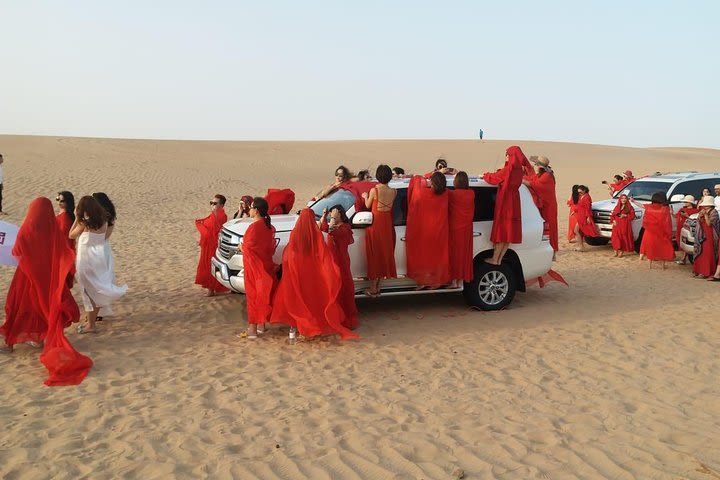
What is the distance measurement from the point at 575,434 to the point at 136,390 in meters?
3.81

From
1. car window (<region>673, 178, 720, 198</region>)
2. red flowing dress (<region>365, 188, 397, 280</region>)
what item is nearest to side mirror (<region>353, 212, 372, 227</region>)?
red flowing dress (<region>365, 188, 397, 280</region>)

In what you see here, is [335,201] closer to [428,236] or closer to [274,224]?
[274,224]

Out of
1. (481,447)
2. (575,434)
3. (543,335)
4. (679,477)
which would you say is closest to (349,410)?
(481,447)

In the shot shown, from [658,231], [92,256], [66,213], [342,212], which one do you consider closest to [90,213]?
[92,256]

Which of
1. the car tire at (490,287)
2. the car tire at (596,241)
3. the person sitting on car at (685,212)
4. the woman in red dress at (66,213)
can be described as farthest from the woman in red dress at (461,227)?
the car tire at (596,241)

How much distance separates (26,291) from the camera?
22.8 feet

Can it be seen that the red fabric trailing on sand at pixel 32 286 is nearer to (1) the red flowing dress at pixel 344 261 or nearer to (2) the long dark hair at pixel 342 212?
(1) the red flowing dress at pixel 344 261

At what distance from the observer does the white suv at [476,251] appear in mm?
8469

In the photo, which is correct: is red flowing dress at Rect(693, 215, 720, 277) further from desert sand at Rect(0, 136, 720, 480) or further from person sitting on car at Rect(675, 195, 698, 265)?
person sitting on car at Rect(675, 195, 698, 265)

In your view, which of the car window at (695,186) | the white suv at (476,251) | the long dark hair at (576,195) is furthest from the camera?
the long dark hair at (576,195)

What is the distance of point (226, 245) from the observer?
8469mm

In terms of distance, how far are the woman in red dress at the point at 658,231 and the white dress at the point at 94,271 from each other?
32.2ft

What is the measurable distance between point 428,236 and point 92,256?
407 centimetres

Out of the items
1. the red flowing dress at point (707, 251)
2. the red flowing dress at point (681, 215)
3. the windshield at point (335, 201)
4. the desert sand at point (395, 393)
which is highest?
the windshield at point (335, 201)
